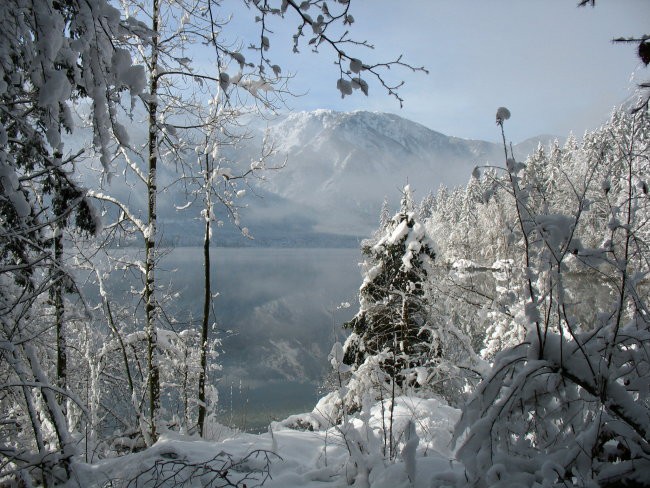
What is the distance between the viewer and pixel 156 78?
275 inches

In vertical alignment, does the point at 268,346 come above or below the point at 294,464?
below

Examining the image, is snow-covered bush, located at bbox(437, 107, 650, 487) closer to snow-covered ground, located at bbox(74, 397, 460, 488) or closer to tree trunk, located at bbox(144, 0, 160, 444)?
snow-covered ground, located at bbox(74, 397, 460, 488)

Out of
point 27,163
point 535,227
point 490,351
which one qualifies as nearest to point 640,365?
point 535,227

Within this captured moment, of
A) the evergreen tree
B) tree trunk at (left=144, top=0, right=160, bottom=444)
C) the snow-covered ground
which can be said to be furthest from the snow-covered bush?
the evergreen tree

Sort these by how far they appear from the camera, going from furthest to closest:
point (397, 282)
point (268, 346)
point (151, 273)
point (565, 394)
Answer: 1. point (268, 346)
2. point (397, 282)
3. point (151, 273)
4. point (565, 394)

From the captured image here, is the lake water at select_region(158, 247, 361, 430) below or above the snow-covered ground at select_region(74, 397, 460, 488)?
below

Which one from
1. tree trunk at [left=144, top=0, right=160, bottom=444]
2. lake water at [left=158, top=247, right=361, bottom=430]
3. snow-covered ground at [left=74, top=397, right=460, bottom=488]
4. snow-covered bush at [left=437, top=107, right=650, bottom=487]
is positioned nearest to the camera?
snow-covered bush at [left=437, top=107, right=650, bottom=487]

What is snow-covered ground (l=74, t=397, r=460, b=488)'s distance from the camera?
2525 millimetres

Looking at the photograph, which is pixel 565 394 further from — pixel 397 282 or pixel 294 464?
pixel 397 282

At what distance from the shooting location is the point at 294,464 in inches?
140

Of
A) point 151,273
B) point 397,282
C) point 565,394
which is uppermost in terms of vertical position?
point 565,394

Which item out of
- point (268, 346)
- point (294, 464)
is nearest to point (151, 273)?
point (294, 464)

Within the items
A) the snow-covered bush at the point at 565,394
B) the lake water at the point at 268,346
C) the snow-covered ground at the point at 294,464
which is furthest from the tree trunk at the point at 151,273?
the snow-covered bush at the point at 565,394

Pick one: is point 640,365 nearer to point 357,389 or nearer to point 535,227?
point 535,227
